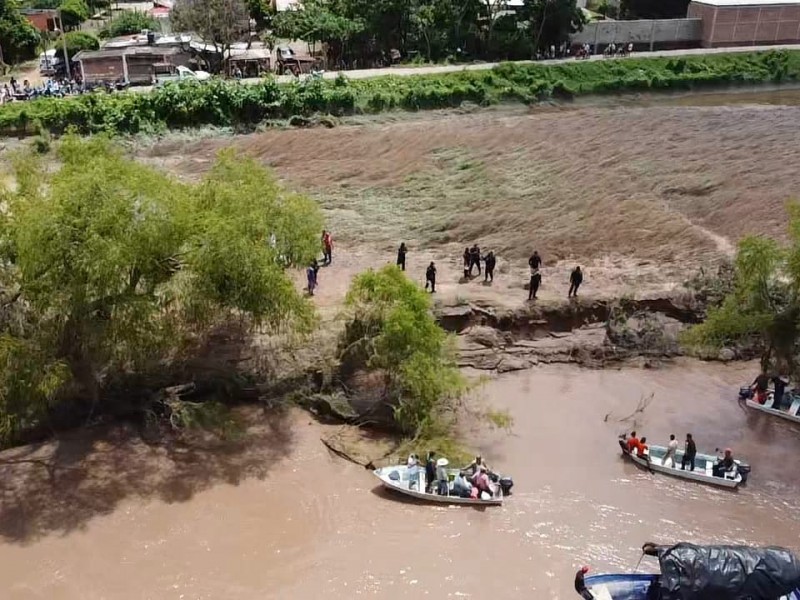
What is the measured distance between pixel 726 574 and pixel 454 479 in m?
6.60

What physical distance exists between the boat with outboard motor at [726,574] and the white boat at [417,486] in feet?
15.8

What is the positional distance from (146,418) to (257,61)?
115 feet

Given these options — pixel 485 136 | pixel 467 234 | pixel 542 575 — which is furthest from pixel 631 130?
pixel 542 575

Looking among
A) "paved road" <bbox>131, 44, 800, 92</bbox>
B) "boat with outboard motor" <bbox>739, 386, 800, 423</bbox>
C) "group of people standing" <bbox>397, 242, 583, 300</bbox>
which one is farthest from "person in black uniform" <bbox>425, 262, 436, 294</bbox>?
"paved road" <bbox>131, 44, 800, 92</bbox>

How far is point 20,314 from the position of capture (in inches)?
772

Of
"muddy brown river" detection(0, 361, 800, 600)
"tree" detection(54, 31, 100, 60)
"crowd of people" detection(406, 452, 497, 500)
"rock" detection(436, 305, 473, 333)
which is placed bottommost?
"muddy brown river" detection(0, 361, 800, 600)

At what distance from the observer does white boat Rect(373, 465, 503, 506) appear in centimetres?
1906

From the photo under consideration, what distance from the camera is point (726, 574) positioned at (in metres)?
14.7

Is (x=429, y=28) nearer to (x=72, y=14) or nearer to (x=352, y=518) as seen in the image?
(x=72, y=14)

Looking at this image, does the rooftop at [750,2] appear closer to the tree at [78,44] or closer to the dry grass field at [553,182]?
the dry grass field at [553,182]

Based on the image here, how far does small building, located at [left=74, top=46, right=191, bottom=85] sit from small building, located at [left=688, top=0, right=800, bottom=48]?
37859 mm

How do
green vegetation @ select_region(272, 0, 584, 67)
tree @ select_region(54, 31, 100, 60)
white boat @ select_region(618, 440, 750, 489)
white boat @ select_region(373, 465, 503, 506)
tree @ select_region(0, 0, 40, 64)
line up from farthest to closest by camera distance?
green vegetation @ select_region(272, 0, 584, 67), tree @ select_region(0, 0, 40, 64), tree @ select_region(54, 31, 100, 60), white boat @ select_region(618, 440, 750, 489), white boat @ select_region(373, 465, 503, 506)

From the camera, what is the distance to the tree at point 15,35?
172ft

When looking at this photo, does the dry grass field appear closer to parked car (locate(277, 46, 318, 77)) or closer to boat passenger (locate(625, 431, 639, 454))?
boat passenger (locate(625, 431, 639, 454))
